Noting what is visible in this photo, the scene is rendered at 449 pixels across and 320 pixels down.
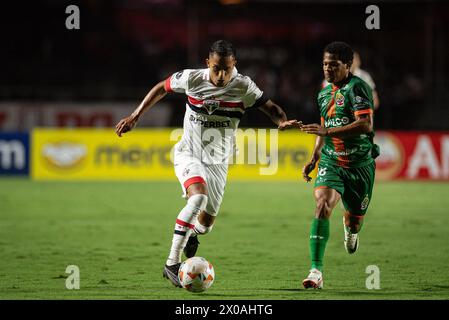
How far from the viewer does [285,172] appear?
2131cm

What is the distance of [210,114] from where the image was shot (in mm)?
8867

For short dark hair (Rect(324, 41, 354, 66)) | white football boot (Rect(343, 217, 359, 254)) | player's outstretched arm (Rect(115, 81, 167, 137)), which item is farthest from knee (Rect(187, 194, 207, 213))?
white football boot (Rect(343, 217, 359, 254))

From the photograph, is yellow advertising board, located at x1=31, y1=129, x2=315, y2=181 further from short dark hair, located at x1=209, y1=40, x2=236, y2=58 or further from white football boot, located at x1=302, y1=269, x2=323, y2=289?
white football boot, located at x1=302, y1=269, x2=323, y2=289

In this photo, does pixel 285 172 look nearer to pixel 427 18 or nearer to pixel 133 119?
pixel 427 18

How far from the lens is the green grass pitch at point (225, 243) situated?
809cm

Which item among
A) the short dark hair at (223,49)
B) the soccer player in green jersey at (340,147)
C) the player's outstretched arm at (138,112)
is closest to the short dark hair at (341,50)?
the soccer player in green jersey at (340,147)

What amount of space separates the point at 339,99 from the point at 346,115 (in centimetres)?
16

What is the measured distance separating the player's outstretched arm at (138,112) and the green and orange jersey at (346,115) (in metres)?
1.58

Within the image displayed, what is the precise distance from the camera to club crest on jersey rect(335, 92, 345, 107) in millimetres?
8523

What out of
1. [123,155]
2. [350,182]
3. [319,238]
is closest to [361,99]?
[350,182]

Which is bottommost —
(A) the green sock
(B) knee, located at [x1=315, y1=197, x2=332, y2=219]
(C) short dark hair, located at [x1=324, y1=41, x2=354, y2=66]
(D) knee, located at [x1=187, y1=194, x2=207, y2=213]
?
(A) the green sock

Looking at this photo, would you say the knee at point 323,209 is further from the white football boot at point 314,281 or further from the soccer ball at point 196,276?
the soccer ball at point 196,276

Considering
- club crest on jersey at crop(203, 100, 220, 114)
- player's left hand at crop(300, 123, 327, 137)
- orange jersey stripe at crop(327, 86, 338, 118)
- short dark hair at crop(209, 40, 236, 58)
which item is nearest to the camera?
player's left hand at crop(300, 123, 327, 137)

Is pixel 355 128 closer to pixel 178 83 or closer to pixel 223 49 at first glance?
pixel 223 49
